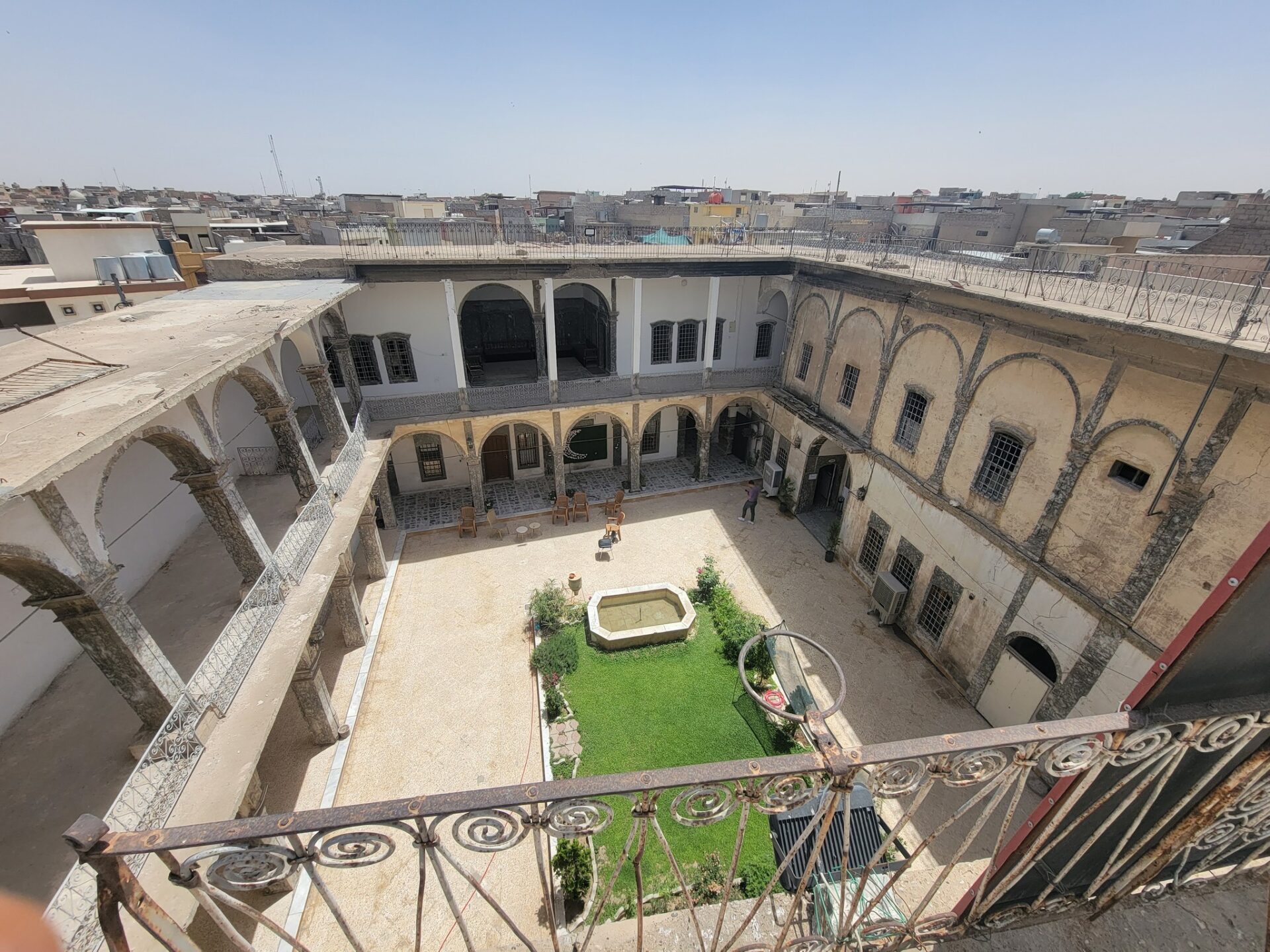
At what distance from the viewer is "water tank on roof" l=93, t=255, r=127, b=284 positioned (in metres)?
16.4

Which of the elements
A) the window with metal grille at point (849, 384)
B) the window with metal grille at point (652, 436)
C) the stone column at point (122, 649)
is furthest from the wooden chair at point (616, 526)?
the stone column at point (122, 649)

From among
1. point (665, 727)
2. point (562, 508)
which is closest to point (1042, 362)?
point (665, 727)

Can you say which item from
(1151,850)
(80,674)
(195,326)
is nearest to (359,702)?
(80,674)

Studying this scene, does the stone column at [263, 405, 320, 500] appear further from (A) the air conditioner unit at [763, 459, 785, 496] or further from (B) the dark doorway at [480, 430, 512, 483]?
(A) the air conditioner unit at [763, 459, 785, 496]

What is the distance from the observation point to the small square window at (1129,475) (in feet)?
29.5

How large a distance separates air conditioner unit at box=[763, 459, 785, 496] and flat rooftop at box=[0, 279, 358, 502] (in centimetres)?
1338

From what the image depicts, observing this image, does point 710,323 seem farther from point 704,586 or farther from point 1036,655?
point 1036,655

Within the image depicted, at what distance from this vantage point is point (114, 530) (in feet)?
29.5

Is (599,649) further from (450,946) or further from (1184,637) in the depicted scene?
(1184,637)

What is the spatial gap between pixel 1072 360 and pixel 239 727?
13.6 metres

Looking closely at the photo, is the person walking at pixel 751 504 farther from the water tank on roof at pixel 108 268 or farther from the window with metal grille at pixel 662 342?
the water tank on roof at pixel 108 268

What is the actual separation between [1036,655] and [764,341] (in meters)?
13.3

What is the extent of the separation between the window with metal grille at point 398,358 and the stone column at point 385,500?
2.68 meters

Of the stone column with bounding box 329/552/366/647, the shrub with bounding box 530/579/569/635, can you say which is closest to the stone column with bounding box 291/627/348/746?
the stone column with bounding box 329/552/366/647
